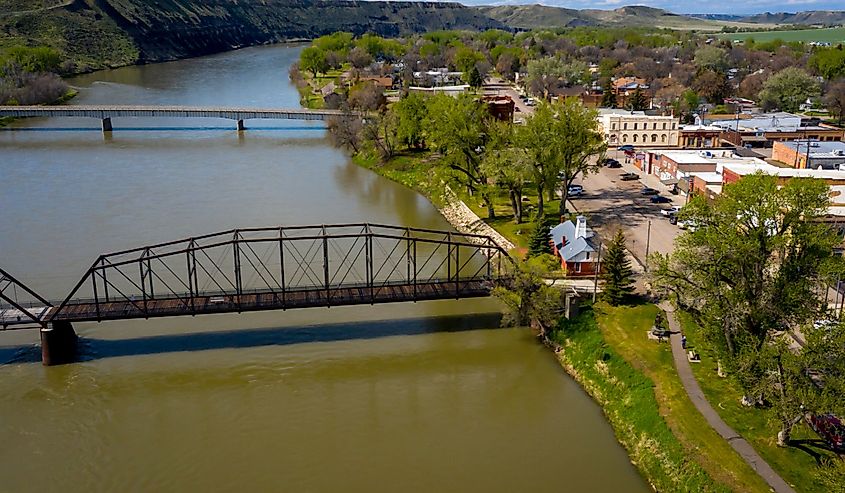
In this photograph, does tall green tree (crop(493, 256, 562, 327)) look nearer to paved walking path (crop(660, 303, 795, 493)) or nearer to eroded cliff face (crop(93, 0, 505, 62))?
paved walking path (crop(660, 303, 795, 493))

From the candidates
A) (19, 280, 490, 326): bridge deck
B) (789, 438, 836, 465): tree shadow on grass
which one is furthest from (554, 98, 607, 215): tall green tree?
(789, 438, 836, 465): tree shadow on grass

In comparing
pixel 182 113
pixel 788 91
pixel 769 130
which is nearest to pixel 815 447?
pixel 769 130

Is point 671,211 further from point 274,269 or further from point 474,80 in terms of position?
point 474,80

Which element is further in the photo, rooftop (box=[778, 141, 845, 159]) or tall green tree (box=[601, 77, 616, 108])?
tall green tree (box=[601, 77, 616, 108])

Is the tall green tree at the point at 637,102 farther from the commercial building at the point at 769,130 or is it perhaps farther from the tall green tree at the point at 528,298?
the tall green tree at the point at 528,298

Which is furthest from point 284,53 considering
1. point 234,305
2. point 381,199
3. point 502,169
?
point 234,305

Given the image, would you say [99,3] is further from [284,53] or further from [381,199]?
[381,199]
